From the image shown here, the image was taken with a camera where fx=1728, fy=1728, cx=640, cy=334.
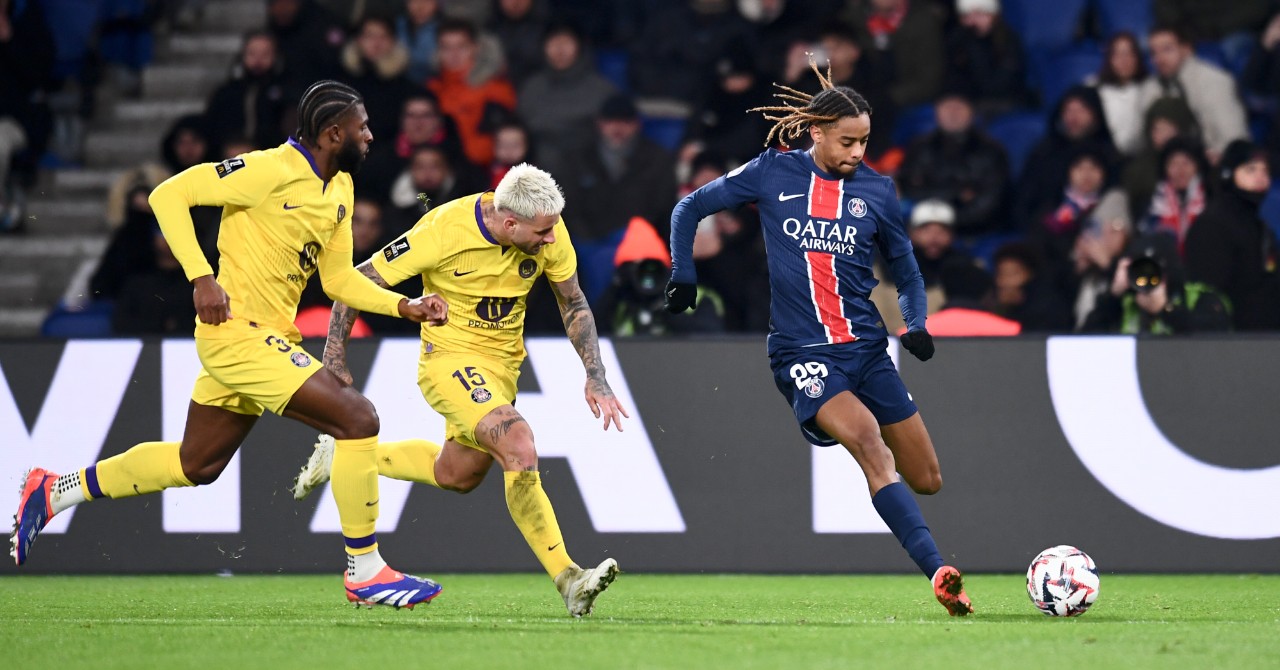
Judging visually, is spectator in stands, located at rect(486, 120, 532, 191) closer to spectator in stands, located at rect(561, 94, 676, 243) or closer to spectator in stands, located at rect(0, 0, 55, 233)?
spectator in stands, located at rect(561, 94, 676, 243)

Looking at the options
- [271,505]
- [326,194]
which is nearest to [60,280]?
[271,505]

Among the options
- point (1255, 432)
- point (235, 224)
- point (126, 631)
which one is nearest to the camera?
point (126, 631)

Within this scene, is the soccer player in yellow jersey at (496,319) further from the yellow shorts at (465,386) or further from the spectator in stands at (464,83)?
the spectator in stands at (464,83)

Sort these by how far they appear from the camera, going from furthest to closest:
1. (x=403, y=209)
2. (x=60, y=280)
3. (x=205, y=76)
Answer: (x=205, y=76) → (x=60, y=280) → (x=403, y=209)

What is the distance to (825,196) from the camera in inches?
275

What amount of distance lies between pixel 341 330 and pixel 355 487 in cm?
76

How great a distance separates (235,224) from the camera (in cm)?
686

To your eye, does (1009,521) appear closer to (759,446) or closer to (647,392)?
(759,446)

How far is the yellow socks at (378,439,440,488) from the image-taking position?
766cm

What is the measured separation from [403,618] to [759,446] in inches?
117

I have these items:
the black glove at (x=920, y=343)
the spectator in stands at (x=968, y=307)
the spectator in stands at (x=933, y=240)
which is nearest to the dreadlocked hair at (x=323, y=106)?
the black glove at (x=920, y=343)

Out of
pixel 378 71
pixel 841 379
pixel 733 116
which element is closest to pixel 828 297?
pixel 841 379

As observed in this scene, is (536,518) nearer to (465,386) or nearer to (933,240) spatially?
(465,386)

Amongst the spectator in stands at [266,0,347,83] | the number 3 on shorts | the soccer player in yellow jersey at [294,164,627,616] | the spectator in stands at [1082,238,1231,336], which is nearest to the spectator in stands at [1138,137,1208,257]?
the spectator in stands at [1082,238,1231,336]
